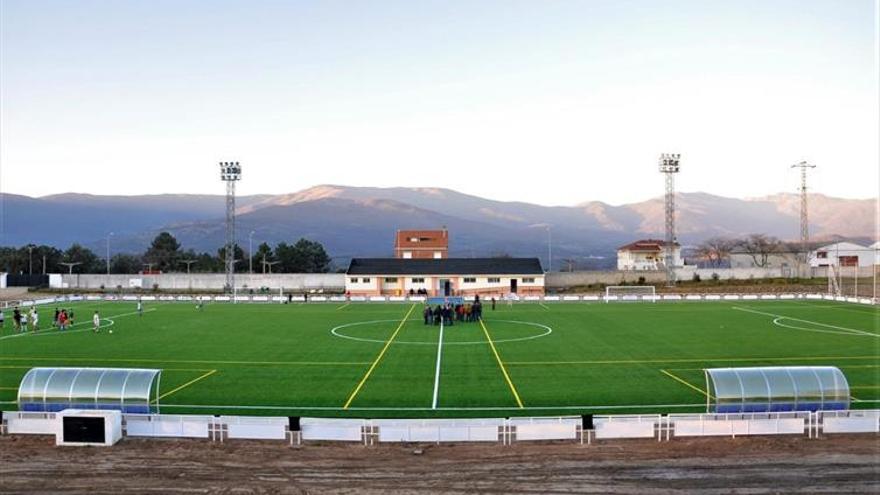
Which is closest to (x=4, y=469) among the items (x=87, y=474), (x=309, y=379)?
(x=87, y=474)

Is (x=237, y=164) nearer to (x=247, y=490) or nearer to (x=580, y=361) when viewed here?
(x=580, y=361)

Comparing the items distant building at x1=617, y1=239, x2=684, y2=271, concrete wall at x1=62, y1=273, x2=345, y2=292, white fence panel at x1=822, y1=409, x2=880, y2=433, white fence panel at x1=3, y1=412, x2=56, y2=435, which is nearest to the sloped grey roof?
concrete wall at x1=62, y1=273, x2=345, y2=292

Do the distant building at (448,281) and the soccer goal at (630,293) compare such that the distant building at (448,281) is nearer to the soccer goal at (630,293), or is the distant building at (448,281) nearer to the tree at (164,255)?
the soccer goal at (630,293)

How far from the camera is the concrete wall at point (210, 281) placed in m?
107

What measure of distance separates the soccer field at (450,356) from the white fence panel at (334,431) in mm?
3354

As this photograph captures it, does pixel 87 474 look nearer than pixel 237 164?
Yes

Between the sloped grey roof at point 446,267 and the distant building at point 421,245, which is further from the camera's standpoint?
the distant building at point 421,245

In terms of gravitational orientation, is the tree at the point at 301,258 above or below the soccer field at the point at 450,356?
above

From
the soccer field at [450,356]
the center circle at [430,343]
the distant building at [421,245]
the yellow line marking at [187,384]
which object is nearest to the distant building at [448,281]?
the soccer field at [450,356]

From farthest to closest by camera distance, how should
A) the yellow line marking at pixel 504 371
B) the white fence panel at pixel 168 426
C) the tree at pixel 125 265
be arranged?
1. the tree at pixel 125 265
2. the yellow line marking at pixel 504 371
3. the white fence panel at pixel 168 426

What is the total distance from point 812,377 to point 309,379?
18.9 meters

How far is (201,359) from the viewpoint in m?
38.6

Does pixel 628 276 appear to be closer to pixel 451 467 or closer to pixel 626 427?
pixel 626 427

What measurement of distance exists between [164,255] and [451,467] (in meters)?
159
